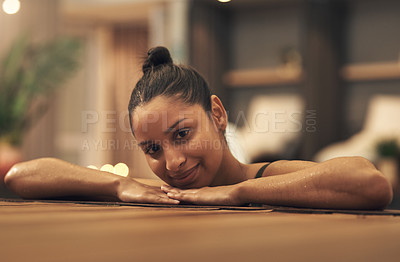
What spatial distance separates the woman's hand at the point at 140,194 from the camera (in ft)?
3.83

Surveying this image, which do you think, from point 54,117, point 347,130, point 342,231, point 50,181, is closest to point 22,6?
point 54,117

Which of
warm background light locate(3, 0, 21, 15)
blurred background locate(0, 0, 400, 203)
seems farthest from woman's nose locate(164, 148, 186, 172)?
blurred background locate(0, 0, 400, 203)

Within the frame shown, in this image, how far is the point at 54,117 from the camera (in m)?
5.04

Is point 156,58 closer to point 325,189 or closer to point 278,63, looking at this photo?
point 325,189

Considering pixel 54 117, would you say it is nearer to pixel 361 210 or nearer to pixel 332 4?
pixel 332 4

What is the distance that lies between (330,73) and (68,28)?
342cm

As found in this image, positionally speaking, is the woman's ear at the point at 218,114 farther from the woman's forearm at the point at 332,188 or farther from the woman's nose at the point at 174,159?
the woman's forearm at the point at 332,188

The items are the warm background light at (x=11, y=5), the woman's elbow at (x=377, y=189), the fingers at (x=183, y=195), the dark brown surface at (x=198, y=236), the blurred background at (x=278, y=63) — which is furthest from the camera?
the blurred background at (x=278, y=63)

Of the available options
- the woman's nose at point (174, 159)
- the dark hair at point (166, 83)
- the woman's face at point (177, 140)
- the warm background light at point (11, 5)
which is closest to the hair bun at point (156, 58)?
the dark hair at point (166, 83)

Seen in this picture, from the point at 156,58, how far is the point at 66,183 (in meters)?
0.40

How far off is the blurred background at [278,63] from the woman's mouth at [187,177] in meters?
2.53

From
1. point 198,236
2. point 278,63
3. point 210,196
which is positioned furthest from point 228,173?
point 278,63

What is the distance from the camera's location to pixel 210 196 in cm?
114

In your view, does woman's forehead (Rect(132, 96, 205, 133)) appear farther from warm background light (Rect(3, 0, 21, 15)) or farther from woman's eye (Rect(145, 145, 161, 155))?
warm background light (Rect(3, 0, 21, 15))
